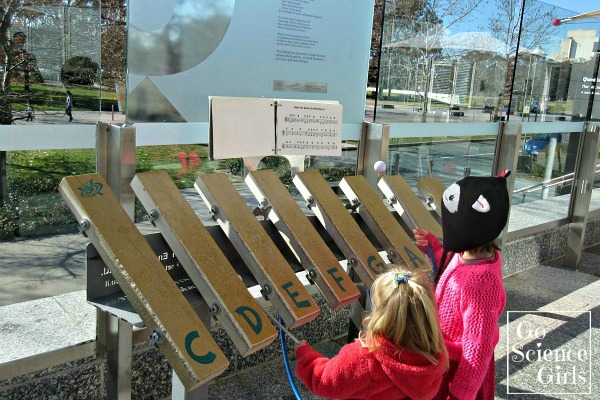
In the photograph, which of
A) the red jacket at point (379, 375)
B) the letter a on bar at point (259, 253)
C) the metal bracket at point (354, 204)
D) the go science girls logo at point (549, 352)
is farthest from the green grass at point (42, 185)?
the go science girls logo at point (549, 352)

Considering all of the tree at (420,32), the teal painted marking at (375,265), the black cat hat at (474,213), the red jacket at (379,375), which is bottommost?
the red jacket at (379,375)

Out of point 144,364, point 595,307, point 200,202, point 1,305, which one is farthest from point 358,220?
point 595,307

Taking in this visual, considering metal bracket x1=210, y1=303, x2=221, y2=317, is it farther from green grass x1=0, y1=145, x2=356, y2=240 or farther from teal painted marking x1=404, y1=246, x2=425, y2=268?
teal painted marking x1=404, y1=246, x2=425, y2=268

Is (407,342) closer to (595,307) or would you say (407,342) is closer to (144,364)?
(144,364)

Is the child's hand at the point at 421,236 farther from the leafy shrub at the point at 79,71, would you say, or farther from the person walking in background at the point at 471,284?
the leafy shrub at the point at 79,71

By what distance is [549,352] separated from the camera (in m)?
4.01

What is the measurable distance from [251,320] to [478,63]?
3342 millimetres

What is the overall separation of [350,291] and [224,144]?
96cm

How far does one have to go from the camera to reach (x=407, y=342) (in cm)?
184

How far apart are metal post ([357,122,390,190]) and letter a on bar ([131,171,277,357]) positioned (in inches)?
65.0

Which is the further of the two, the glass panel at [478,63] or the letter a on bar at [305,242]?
the glass panel at [478,63]

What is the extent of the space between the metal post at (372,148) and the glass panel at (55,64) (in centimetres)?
166

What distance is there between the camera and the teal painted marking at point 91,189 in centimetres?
204

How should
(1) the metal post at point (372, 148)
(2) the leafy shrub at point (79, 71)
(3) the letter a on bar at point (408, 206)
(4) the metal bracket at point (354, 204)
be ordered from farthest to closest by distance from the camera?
1. (1) the metal post at point (372, 148)
2. (3) the letter a on bar at point (408, 206)
3. (4) the metal bracket at point (354, 204)
4. (2) the leafy shrub at point (79, 71)
